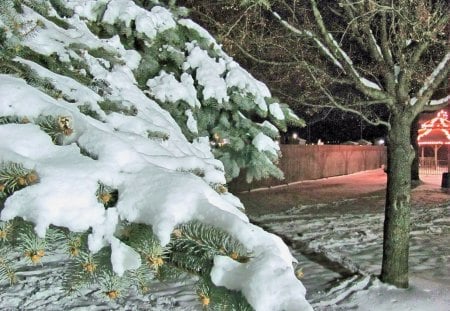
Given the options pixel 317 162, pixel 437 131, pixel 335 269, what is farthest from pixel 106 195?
pixel 437 131

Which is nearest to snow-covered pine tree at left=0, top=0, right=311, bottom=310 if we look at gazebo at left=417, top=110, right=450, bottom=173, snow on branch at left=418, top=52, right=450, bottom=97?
snow on branch at left=418, top=52, right=450, bottom=97

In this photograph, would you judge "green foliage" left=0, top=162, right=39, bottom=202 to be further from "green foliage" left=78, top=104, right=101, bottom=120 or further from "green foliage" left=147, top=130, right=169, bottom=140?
"green foliage" left=147, top=130, right=169, bottom=140

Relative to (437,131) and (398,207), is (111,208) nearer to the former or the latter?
(398,207)

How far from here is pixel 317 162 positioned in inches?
889

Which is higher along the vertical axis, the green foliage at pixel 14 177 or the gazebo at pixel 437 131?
the gazebo at pixel 437 131

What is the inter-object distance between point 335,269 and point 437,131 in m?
18.0

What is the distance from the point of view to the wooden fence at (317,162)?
1819 centimetres

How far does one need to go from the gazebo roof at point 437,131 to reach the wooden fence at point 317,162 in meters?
4.06

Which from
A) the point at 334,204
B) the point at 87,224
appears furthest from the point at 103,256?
the point at 334,204

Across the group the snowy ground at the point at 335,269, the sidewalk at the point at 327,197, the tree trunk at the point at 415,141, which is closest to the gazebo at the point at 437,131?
the tree trunk at the point at 415,141

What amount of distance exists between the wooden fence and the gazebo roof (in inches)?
160

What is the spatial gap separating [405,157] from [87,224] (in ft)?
17.1

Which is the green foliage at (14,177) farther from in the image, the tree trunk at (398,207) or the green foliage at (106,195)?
the tree trunk at (398,207)

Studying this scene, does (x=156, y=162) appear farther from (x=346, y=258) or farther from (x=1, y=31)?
(x=346, y=258)
